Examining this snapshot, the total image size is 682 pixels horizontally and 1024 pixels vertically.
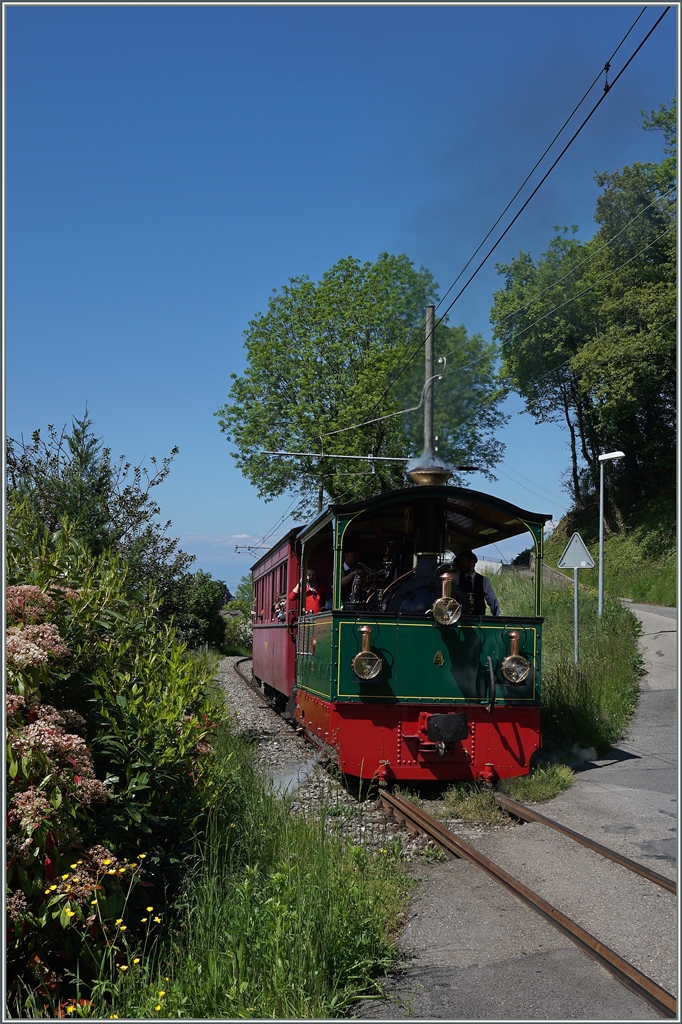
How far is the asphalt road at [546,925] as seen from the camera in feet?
13.4

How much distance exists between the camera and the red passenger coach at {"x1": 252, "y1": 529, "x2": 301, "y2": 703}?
13.4 m

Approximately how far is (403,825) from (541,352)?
36.5m

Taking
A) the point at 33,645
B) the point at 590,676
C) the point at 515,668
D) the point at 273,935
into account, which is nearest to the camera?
the point at 273,935

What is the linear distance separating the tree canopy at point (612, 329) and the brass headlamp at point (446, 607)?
23.0m

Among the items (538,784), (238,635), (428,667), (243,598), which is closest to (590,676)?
(538,784)

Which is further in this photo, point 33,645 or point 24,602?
point 24,602

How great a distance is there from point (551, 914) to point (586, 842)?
1732 millimetres

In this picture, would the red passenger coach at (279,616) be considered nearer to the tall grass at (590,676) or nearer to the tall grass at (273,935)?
the tall grass at (590,676)

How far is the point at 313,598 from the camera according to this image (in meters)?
11.7

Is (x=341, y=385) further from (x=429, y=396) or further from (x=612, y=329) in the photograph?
(x=429, y=396)

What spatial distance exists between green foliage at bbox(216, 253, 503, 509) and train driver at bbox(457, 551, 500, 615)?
64.7ft

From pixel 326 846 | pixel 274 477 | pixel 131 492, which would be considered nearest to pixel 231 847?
pixel 326 846

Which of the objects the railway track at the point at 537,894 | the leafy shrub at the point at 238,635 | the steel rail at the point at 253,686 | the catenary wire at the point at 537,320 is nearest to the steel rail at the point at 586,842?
the railway track at the point at 537,894

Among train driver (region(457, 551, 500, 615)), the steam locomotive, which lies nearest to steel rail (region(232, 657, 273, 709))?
train driver (region(457, 551, 500, 615))
